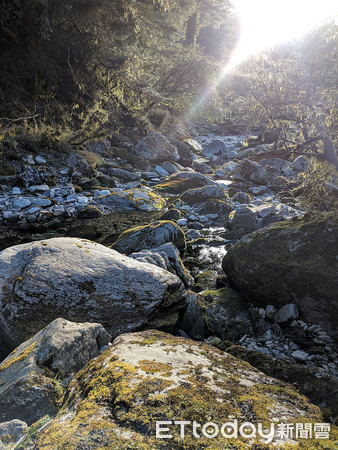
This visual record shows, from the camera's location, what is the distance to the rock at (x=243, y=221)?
1253cm

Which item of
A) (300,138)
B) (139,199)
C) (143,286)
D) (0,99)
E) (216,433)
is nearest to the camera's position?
(216,433)

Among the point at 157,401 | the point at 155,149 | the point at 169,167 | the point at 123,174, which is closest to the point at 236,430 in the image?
the point at 157,401

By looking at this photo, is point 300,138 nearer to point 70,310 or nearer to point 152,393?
point 70,310

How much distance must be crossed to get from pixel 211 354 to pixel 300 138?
834 centimetres

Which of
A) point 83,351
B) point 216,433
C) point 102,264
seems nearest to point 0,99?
point 102,264

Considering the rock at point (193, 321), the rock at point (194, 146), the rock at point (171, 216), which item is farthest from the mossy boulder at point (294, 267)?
the rock at point (194, 146)

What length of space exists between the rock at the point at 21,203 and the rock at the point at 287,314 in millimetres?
11569

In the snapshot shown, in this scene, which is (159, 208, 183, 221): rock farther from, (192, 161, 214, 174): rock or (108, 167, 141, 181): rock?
(192, 161, 214, 174): rock

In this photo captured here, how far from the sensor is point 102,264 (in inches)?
215

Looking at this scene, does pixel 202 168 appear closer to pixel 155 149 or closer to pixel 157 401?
pixel 155 149

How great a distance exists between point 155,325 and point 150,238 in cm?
465

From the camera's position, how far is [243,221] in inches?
498

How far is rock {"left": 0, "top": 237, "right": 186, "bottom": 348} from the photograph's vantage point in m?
4.74

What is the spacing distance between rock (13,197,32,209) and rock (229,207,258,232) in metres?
9.36
